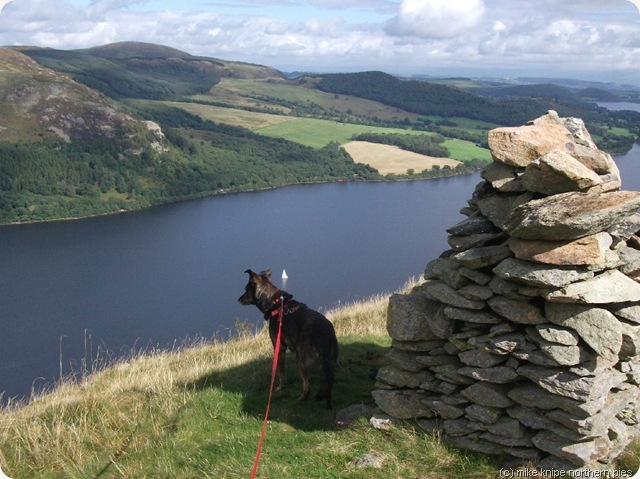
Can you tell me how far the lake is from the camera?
162ft

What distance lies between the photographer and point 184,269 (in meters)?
68.4

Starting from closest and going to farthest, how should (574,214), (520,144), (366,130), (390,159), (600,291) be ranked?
(574,214) < (600,291) < (520,144) < (390,159) < (366,130)

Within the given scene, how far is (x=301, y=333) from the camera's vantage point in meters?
8.01

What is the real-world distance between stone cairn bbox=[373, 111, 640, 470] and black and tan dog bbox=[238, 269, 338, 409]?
3.43 feet

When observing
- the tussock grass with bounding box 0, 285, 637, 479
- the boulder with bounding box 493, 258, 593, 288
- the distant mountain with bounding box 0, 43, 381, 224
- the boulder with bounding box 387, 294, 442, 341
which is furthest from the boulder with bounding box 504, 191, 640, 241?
the distant mountain with bounding box 0, 43, 381, 224

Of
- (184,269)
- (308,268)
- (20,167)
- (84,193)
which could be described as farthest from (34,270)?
(20,167)

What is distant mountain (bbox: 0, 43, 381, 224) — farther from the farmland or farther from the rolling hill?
the farmland

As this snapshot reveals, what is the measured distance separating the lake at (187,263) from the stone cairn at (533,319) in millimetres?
29932

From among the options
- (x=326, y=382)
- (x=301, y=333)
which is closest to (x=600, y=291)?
(x=326, y=382)

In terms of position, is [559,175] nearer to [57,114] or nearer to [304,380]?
[304,380]

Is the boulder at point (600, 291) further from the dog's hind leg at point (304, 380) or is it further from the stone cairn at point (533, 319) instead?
the dog's hind leg at point (304, 380)

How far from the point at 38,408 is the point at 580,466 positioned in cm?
697

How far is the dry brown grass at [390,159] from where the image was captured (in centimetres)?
11931

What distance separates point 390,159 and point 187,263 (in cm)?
6803
